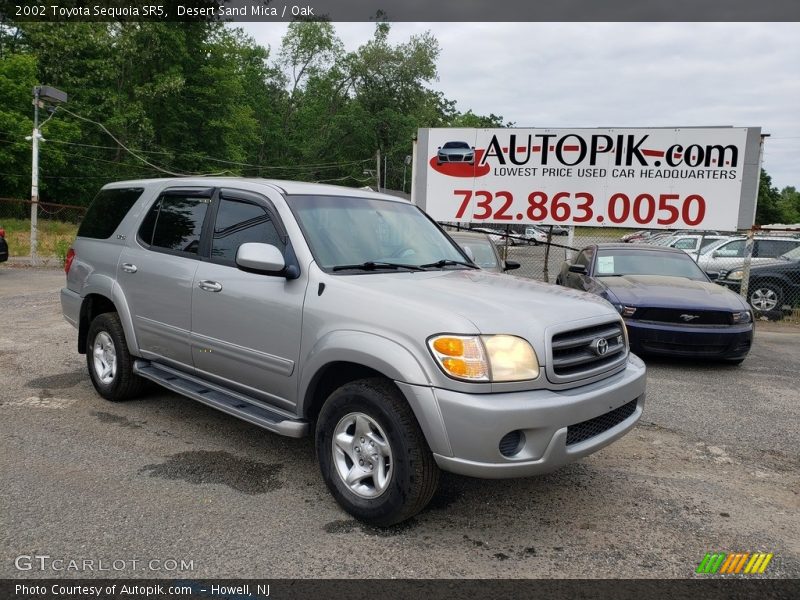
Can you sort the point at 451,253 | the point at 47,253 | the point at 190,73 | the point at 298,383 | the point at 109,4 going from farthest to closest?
the point at 190,73 → the point at 109,4 → the point at 47,253 → the point at 451,253 → the point at 298,383

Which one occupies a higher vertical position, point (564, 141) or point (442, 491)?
point (564, 141)

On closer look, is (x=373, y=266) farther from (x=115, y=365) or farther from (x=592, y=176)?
(x=592, y=176)

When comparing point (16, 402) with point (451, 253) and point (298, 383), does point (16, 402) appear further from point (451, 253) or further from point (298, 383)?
point (451, 253)

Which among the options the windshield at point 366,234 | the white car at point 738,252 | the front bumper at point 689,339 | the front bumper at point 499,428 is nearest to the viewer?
the front bumper at point 499,428

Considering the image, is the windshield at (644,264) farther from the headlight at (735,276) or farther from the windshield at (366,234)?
the headlight at (735,276)

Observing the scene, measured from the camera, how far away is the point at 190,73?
1799 inches

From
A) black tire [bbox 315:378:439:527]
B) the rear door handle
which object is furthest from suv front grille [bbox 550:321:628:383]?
the rear door handle

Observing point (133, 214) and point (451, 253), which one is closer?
point (451, 253)

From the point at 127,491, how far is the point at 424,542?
1.77 m

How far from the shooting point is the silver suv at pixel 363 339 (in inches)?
119

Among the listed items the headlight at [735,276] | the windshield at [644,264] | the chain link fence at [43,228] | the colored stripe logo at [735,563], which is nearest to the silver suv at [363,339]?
the colored stripe logo at [735,563]

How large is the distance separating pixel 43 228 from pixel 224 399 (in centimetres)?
2007

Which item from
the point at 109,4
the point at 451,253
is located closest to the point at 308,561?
the point at 451,253

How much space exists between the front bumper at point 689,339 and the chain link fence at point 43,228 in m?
15.1
